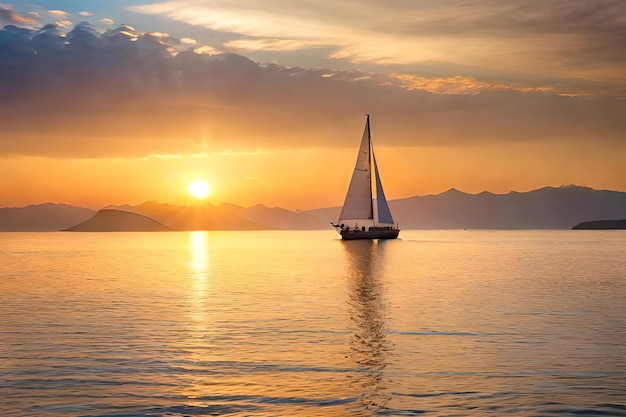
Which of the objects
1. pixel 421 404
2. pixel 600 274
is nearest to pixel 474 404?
pixel 421 404

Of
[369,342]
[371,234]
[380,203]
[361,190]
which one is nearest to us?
[369,342]

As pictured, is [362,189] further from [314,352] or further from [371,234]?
[314,352]

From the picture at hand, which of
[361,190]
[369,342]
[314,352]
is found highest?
[361,190]

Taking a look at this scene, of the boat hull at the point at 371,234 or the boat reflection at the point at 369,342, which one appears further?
the boat hull at the point at 371,234

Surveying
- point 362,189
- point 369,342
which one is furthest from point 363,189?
point 369,342

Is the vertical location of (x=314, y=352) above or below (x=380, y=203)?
below

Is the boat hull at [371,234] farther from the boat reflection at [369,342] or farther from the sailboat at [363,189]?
the boat reflection at [369,342]

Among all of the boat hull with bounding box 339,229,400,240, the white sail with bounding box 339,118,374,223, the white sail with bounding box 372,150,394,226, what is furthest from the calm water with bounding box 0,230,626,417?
the boat hull with bounding box 339,229,400,240

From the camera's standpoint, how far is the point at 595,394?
24609 millimetres

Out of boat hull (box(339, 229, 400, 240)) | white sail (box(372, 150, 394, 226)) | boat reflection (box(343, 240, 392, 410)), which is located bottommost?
boat reflection (box(343, 240, 392, 410))

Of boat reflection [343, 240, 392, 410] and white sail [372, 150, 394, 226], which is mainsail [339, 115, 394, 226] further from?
boat reflection [343, 240, 392, 410]

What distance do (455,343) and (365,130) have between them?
143 meters

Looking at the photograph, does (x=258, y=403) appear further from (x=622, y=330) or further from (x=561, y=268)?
(x=561, y=268)

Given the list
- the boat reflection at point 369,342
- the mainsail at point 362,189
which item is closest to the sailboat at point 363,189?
the mainsail at point 362,189
